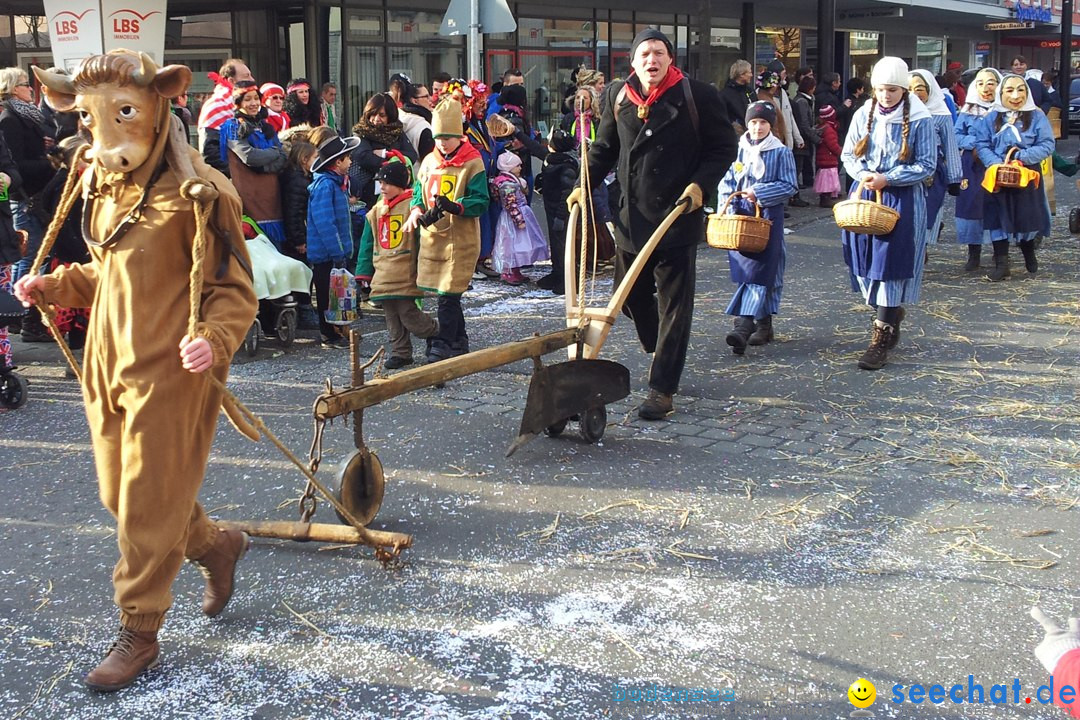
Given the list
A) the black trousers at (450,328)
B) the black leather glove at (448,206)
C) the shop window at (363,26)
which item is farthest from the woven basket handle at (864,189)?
the shop window at (363,26)

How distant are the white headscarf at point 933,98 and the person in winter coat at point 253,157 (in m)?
4.87

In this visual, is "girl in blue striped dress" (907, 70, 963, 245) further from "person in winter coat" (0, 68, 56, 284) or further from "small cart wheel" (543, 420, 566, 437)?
"person in winter coat" (0, 68, 56, 284)

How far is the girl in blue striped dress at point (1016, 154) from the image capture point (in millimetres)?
10477

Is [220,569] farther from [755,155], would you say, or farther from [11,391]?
[755,155]

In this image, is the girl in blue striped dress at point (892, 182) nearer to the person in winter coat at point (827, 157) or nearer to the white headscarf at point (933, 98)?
the white headscarf at point (933, 98)

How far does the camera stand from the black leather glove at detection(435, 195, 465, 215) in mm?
7324

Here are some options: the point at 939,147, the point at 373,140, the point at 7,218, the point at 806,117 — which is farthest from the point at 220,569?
the point at 806,117

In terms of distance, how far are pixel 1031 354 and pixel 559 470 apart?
406 centimetres

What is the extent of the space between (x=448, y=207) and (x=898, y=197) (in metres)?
2.93

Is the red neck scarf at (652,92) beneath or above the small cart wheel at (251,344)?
above

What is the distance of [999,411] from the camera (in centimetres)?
651

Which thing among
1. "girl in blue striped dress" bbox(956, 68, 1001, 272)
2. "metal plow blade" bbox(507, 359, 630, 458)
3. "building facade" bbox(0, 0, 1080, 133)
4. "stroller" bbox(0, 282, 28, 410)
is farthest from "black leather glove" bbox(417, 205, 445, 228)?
"building facade" bbox(0, 0, 1080, 133)

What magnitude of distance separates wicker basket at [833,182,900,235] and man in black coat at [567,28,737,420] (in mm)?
1384

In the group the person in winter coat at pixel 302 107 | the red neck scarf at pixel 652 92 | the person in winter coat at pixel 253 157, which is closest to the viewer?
the red neck scarf at pixel 652 92
